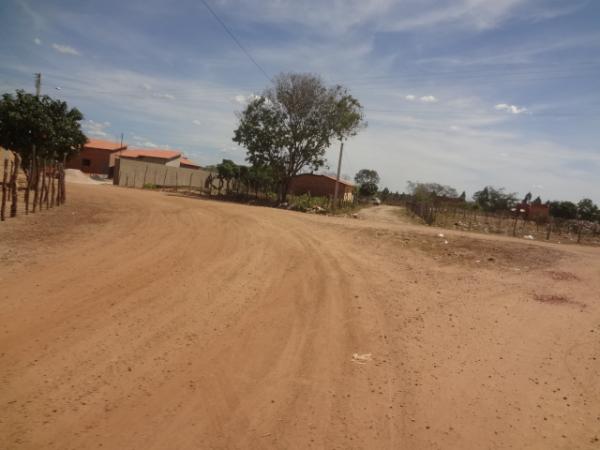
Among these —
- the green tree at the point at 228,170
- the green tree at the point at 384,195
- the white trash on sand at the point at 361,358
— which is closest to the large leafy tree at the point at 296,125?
the green tree at the point at 228,170

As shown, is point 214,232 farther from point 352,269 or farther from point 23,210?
point 23,210

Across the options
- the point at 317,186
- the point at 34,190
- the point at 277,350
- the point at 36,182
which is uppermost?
the point at 317,186

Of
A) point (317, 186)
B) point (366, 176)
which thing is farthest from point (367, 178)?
point (317, 186)

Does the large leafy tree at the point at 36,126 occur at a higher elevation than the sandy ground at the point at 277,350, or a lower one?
higher

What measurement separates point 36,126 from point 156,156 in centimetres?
3718

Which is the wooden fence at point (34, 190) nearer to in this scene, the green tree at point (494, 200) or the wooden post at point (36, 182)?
the wooden post at point (36, 182)

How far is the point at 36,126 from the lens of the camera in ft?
58.3

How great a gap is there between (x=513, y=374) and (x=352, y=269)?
431cm

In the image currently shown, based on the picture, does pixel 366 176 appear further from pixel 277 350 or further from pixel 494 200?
pixel 277 350

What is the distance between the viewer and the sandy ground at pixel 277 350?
140 inches

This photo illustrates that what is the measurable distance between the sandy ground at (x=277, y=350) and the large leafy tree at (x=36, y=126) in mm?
10393

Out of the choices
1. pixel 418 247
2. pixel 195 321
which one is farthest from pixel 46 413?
pixel 418 247

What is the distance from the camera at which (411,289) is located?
7.86 meters

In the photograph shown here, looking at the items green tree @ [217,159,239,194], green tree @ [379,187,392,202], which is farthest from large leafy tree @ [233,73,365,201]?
green tree @ [379,187,392,202]
